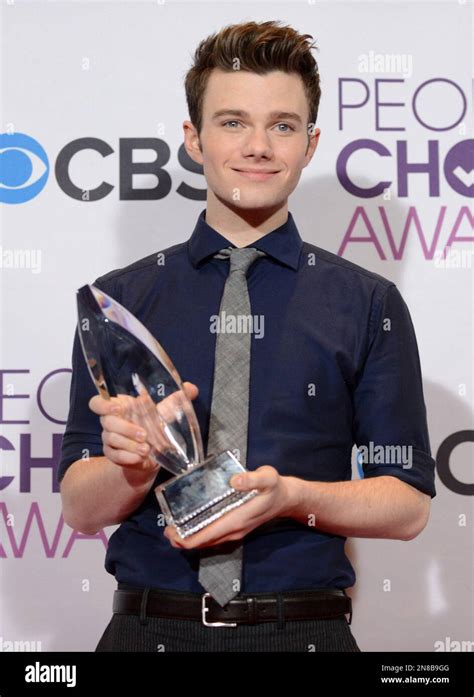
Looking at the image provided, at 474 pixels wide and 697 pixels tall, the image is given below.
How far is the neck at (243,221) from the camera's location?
1.66 metres

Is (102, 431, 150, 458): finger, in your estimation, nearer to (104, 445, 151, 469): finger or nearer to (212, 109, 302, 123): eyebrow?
(104, 445, 151, 469): finger

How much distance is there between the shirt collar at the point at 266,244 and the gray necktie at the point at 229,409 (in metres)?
0.05

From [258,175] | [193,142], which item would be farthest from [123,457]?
[193,142]

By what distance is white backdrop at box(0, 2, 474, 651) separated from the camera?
2.25m

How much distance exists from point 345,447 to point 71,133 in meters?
1.11

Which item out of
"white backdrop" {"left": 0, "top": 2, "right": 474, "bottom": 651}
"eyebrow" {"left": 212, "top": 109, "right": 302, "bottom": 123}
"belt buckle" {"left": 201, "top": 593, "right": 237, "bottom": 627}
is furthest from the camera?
"white backdrop" {"left": 0, "top": 2, "right": 474, "bottom": 651}

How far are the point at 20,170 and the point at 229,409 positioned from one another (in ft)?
3.48

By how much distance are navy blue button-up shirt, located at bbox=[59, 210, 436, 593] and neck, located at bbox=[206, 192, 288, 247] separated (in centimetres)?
2

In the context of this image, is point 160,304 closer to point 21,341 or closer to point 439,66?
point 21,341

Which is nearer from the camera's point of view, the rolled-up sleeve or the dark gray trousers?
the dark gray trousers
